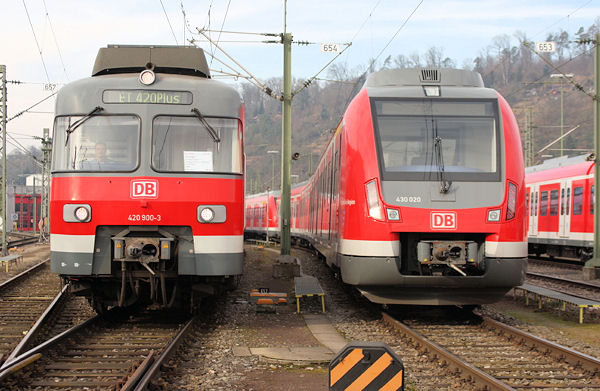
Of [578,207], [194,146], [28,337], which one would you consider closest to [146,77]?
[194,146]

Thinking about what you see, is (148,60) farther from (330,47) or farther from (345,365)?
(330,47)

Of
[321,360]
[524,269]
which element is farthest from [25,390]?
[524,269]

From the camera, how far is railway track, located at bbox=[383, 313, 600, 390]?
6.12 metres

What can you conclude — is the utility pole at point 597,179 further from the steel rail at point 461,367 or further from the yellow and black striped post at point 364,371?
the yellow and black striped post at point 364,371

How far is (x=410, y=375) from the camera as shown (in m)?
6.48

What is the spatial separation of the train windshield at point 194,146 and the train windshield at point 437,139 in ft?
6.53

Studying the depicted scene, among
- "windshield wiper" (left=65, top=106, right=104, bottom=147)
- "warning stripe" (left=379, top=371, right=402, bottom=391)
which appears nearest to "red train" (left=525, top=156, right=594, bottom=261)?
"windshield wiper" (left=65, top=106, right=104, bottom=147)

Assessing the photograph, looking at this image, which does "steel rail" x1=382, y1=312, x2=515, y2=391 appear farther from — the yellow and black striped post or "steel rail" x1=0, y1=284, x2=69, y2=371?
"steel rail" x1=0, y1=284, x2=69, y2=371

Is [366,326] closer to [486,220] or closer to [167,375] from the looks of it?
[486,220]

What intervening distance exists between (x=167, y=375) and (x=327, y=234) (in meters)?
7.36

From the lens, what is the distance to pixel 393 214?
862 centimetres

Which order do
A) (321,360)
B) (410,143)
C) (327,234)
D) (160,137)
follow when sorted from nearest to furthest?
(321,360) < (160,137) < (410,143) < (327,234)

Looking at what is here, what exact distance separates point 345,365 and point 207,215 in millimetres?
4391

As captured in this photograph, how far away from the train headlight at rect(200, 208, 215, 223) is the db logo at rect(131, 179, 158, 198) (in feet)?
1.96
